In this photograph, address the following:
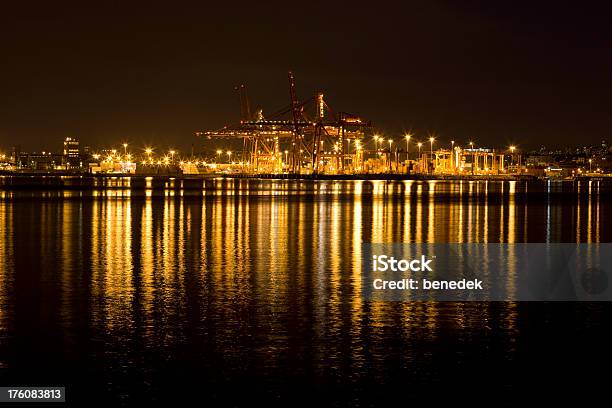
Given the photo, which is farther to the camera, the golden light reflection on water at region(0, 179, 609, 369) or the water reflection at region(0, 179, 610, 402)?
the golden light reflection on water at region(0, 179, 609, 369)

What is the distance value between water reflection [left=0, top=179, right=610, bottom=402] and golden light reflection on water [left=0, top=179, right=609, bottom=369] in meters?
0.03

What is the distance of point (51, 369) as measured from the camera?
845cm

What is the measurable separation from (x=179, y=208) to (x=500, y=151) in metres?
148

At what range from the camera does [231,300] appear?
12328mm

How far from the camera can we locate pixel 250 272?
1531cm

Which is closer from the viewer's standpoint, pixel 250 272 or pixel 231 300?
pixel 231 300

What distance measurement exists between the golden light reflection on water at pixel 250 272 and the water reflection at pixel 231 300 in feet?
0.10

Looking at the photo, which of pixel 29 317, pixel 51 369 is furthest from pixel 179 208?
pixel 51 369

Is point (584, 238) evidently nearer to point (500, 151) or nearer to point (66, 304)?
point (66, 304)

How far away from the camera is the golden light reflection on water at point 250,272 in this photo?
10.2 metres

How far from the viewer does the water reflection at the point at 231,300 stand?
9.20 m

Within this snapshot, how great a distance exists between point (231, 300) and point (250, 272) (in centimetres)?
299

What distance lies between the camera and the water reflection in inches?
362

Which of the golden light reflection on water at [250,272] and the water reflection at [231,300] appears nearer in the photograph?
the water reflection at [231,300]
